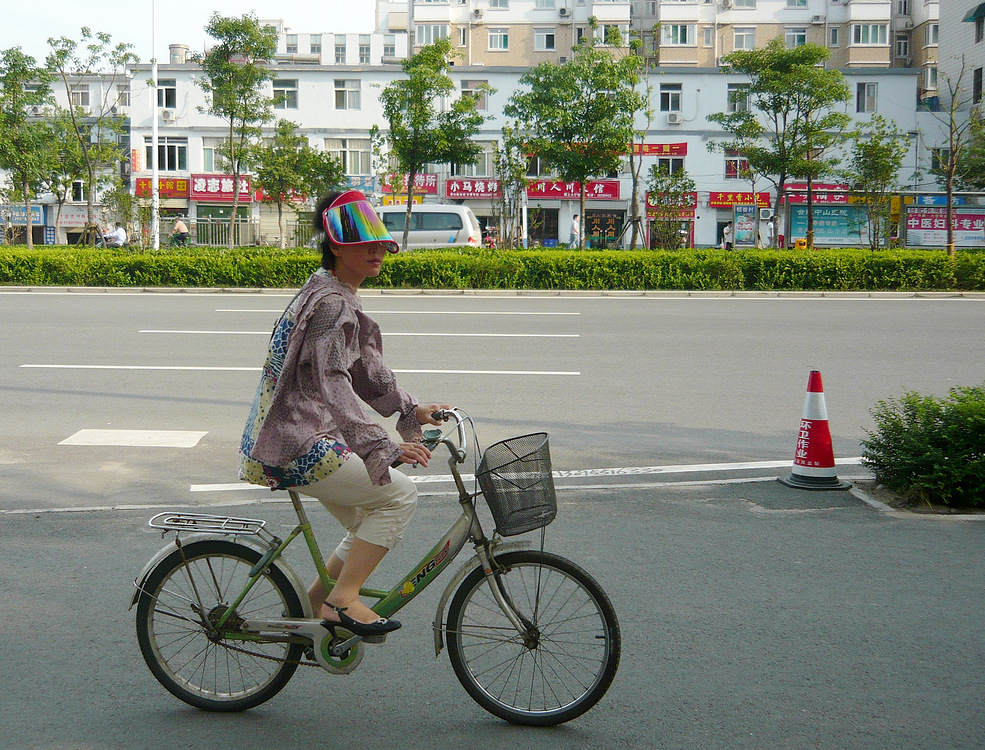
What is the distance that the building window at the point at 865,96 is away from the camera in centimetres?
4869

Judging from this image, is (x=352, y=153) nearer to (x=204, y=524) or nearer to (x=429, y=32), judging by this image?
(x=429, y=32)

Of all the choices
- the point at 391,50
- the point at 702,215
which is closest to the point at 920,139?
the point at 702,215

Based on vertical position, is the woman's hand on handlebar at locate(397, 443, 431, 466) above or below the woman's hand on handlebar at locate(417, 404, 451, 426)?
below

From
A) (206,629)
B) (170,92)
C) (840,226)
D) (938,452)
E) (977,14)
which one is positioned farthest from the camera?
(170,92)

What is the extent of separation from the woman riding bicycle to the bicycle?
0.13 metres

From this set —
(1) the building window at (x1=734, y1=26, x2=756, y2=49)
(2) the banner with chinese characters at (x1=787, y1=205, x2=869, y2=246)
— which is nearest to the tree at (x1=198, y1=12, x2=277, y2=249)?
(2) the banner with chinese characters at (x1=787, y1=205, x2=869, y2=246)

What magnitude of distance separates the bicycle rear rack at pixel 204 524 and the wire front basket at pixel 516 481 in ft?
2.54

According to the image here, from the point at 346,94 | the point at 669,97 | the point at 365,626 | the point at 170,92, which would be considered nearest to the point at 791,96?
the point at 669,97

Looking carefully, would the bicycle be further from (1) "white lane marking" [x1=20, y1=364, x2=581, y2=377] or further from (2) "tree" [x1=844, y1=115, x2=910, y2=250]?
(2) "tree" [x1=844, y1=115, x2=910, y2=250]

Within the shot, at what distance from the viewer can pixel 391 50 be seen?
230 feet

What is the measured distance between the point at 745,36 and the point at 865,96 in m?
12.2

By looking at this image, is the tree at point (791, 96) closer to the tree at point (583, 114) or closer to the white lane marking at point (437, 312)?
the tree at point (583, 114)

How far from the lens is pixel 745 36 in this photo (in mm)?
58750

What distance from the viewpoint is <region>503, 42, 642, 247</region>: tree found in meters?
31.8
